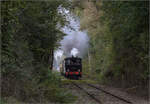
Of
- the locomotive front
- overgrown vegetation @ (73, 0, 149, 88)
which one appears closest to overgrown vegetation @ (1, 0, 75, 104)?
overgrown vegetation @ (73, 0, 149, 88)

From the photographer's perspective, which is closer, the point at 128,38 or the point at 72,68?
the point at 128,38

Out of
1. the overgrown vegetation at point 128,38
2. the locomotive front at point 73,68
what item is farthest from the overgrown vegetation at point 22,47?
the locomotive front at point 73,68

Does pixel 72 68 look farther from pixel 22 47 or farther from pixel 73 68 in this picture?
pixel 22 47

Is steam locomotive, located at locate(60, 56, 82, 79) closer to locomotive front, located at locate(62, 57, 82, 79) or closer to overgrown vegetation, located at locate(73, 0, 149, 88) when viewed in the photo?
locomotive front, located at locate(62, 57, 82, 79)

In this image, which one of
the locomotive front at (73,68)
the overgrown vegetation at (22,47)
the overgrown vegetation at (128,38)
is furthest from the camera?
the locomotive front at (73,68)

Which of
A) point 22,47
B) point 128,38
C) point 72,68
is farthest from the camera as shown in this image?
point 72,68

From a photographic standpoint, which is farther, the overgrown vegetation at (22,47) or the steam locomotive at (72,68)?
the steam locomotive at (72,68)

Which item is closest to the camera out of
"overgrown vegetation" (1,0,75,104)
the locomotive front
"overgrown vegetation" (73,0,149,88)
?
"overgrown vegetation" (1,0,75,104)

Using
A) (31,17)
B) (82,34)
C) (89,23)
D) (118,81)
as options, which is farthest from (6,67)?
(82,34)

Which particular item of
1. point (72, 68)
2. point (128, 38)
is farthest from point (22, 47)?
point (72, 68)

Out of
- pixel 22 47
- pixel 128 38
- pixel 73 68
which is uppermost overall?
pixel 128 38

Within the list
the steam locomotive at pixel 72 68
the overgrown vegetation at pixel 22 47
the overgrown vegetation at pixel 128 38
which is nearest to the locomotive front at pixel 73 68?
the steam locomotive at pixel 72 68

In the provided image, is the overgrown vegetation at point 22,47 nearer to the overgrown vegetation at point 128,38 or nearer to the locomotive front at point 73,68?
the overgrown vegetation at point 128,38

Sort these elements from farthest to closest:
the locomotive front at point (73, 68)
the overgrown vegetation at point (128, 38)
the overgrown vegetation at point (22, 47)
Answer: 1. the locomotive front at point (73, 68)
2. the overgrown vegetation at point (128, 38)
3. the overgrown vegetation at point (22, 47)
